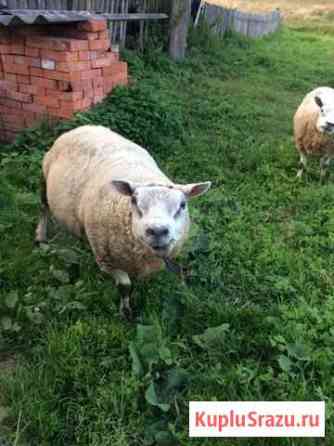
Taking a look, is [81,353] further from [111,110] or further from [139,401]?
[111,110]

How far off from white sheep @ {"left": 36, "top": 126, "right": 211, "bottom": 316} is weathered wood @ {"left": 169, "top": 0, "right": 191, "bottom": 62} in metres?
6.08

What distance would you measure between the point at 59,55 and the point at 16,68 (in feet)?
2.27

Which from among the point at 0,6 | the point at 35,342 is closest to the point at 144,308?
the point at 35,342

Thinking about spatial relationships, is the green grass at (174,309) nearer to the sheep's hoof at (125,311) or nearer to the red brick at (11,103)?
the sheep's hoof at (125,311)

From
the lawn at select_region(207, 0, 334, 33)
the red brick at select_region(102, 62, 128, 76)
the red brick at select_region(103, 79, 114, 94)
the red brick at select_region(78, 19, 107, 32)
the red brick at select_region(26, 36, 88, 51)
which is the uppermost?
the lawn at select_region(207, 0, 334, 33)

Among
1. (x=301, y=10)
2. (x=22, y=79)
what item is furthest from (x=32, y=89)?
(x=301, y=10)

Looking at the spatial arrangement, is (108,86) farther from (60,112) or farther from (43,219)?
(43,219)

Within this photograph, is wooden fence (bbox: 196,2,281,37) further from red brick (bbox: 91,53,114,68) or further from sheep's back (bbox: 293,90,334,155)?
sheep's back (bbox: 293,90,334,155)

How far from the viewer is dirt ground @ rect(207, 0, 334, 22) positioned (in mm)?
21297

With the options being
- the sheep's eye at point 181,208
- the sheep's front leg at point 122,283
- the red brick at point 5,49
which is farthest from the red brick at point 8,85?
the sheep's eye at point 181,208

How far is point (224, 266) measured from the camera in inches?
148

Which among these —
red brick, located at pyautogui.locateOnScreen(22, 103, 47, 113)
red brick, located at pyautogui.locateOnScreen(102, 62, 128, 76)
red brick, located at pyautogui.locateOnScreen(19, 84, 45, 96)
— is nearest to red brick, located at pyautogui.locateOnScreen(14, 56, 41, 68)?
red brick, located at pyautogui.locateOnScreen(19, 84, 45, 96)

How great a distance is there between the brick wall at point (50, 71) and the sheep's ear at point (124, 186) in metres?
3.03

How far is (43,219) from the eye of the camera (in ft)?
13.4
